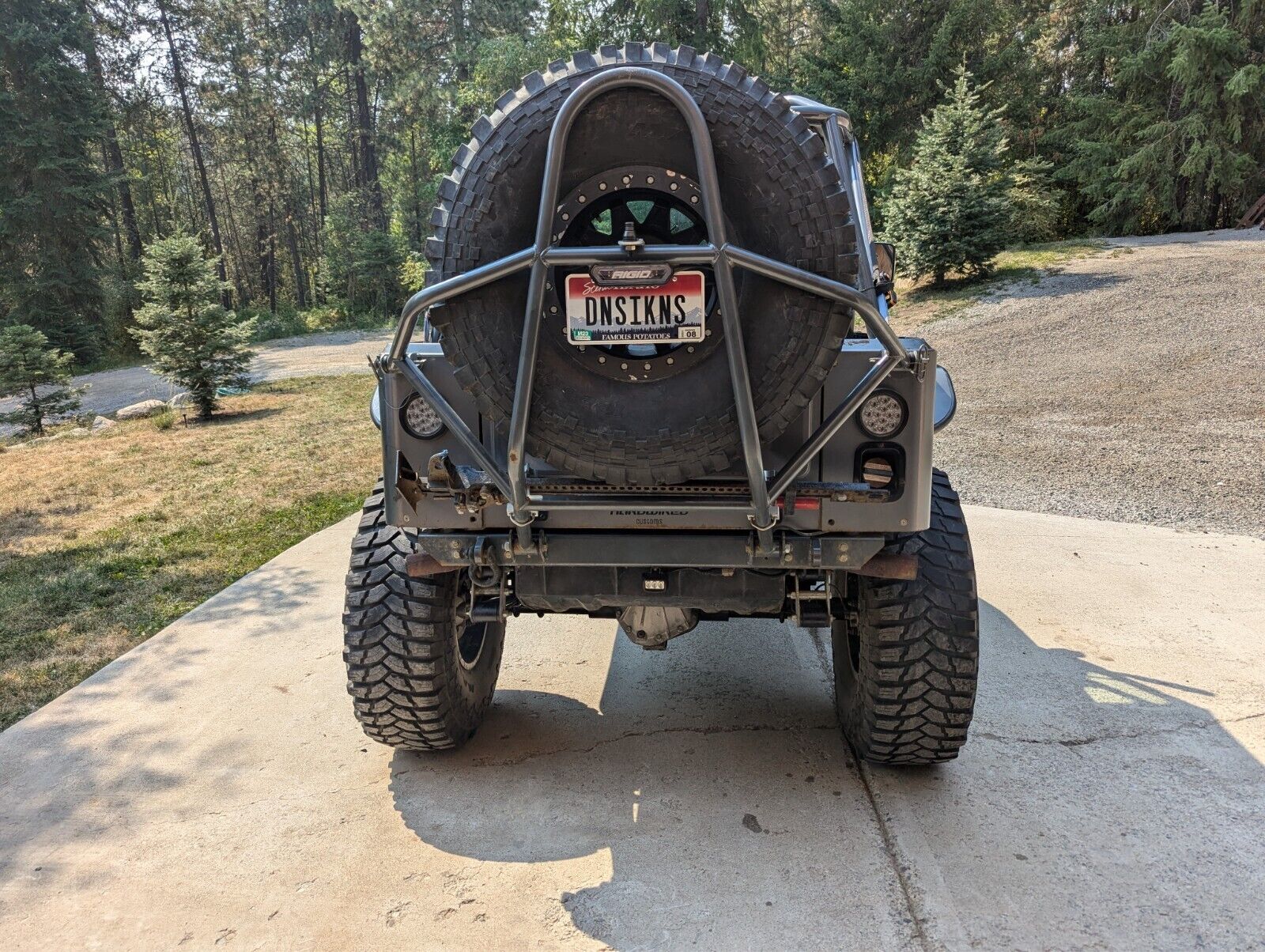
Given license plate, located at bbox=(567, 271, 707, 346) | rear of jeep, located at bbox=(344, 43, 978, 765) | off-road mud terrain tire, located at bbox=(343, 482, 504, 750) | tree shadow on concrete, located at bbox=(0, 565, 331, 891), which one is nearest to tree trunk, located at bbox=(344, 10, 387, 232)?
tree shadow on concrete, located at bbox=(0, 565, 331, 891)

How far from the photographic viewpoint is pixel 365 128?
3284 cm

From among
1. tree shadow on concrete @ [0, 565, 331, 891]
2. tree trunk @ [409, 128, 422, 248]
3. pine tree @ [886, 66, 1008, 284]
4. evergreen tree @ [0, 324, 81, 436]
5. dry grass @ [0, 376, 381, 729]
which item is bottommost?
tree shadow on concrete @ [0, 565, 331, 891]

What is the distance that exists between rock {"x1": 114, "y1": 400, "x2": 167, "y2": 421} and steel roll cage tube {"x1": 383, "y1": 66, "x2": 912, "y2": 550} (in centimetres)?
1219

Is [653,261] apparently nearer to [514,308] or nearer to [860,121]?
[514,308]

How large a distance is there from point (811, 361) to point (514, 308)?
2.51ft

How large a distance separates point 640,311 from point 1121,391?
9770 millimetres

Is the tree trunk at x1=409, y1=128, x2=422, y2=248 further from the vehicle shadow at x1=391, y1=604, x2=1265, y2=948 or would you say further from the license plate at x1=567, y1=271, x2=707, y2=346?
the license plate at x1=567, y1=271, x2=707, y2=346

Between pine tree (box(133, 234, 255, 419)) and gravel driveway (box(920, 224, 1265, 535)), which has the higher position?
pine tree (box(133, 234, 255, 419))

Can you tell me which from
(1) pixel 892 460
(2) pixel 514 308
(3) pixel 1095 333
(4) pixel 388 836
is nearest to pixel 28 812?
(4) pixel 388 836

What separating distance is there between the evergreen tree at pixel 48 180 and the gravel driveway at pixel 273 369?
3103 mm

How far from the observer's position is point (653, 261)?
84.3 inches

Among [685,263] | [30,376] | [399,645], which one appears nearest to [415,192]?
[30,376]

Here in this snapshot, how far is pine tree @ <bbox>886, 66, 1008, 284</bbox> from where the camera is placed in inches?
610

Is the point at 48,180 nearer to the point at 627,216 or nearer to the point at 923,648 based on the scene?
the point at 627,216
